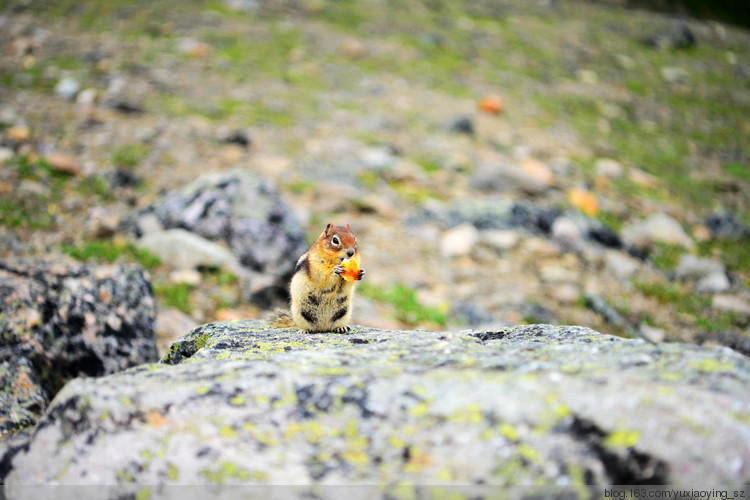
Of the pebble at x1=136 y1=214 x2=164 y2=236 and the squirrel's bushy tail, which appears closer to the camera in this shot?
the squirrel's bushy tail

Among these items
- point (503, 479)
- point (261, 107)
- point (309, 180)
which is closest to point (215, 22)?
point (261, 107)

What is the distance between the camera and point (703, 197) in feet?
42.3

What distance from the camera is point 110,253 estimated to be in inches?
315

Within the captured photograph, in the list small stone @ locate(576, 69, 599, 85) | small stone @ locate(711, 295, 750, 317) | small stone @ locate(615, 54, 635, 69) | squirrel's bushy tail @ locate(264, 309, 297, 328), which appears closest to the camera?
squirrel's bushy tail @ locate(264, 309, 297, 328)

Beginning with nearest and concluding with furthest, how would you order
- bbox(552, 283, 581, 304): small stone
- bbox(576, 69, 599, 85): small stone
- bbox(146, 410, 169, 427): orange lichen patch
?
bbox(146, 410, 169, 427): orange lichen patch → bbox(552, 283, 581, 304): small stone → bbox(576, 69, 599, 85): small stone

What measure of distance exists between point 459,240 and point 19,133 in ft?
30.4

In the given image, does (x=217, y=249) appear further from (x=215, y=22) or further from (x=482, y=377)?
(x=215, y=22)

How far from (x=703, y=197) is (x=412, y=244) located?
27.1ft

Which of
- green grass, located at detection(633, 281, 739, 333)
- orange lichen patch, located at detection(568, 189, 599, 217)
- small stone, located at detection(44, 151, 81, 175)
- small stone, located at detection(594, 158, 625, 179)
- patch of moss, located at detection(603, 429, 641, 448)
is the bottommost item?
green grass, located at detection(633, 281, 739, 333)

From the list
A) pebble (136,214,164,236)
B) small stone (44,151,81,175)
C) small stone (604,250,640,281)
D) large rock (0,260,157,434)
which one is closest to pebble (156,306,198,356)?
large rock (0,260,157,434)

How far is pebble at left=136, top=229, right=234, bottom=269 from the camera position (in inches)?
320

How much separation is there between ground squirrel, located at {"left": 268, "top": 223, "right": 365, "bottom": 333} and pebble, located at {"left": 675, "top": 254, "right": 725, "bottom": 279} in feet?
27.0

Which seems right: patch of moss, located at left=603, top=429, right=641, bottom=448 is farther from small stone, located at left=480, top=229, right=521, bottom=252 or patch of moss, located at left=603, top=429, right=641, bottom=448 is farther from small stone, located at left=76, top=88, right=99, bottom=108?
small stone, located at left=76, top=88, right=99, bottom=108

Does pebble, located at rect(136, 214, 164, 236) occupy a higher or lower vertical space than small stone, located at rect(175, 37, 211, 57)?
lower
